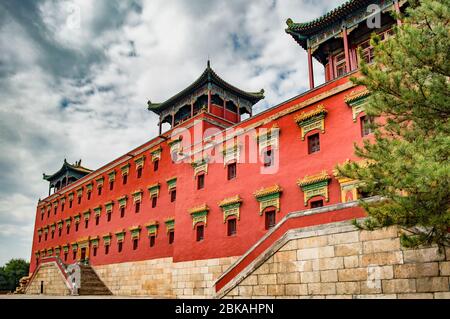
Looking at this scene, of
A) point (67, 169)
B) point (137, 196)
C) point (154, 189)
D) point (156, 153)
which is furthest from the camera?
point (67, 169)

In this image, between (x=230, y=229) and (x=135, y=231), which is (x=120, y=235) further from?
(x=230, y=229)

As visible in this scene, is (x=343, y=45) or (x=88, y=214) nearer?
(x=343, y=45)

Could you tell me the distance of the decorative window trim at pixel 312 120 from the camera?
50.7 feet

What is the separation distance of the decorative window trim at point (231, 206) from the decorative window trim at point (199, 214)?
1163 millimetres

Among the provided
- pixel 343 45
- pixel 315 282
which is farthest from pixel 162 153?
pixel 315 282

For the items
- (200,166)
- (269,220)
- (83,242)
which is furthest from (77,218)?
(269,220)

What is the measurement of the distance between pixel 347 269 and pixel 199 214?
34.5 feet

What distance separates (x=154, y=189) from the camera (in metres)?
25.6

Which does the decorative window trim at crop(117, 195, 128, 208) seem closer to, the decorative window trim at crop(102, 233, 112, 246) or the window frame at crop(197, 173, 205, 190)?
the decorative window trim at crop(102, 233, 112, 246)

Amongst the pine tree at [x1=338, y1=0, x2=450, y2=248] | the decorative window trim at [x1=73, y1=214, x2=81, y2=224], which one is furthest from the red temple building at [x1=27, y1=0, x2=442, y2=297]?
the pine tree at [x1=338, y1=0, x2=450, y2=248]

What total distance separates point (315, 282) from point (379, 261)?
1820mm

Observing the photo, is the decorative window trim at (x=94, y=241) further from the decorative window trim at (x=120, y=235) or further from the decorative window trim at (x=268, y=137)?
the decorative window trim at (x=268, y=137)

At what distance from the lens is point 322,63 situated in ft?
69.7
